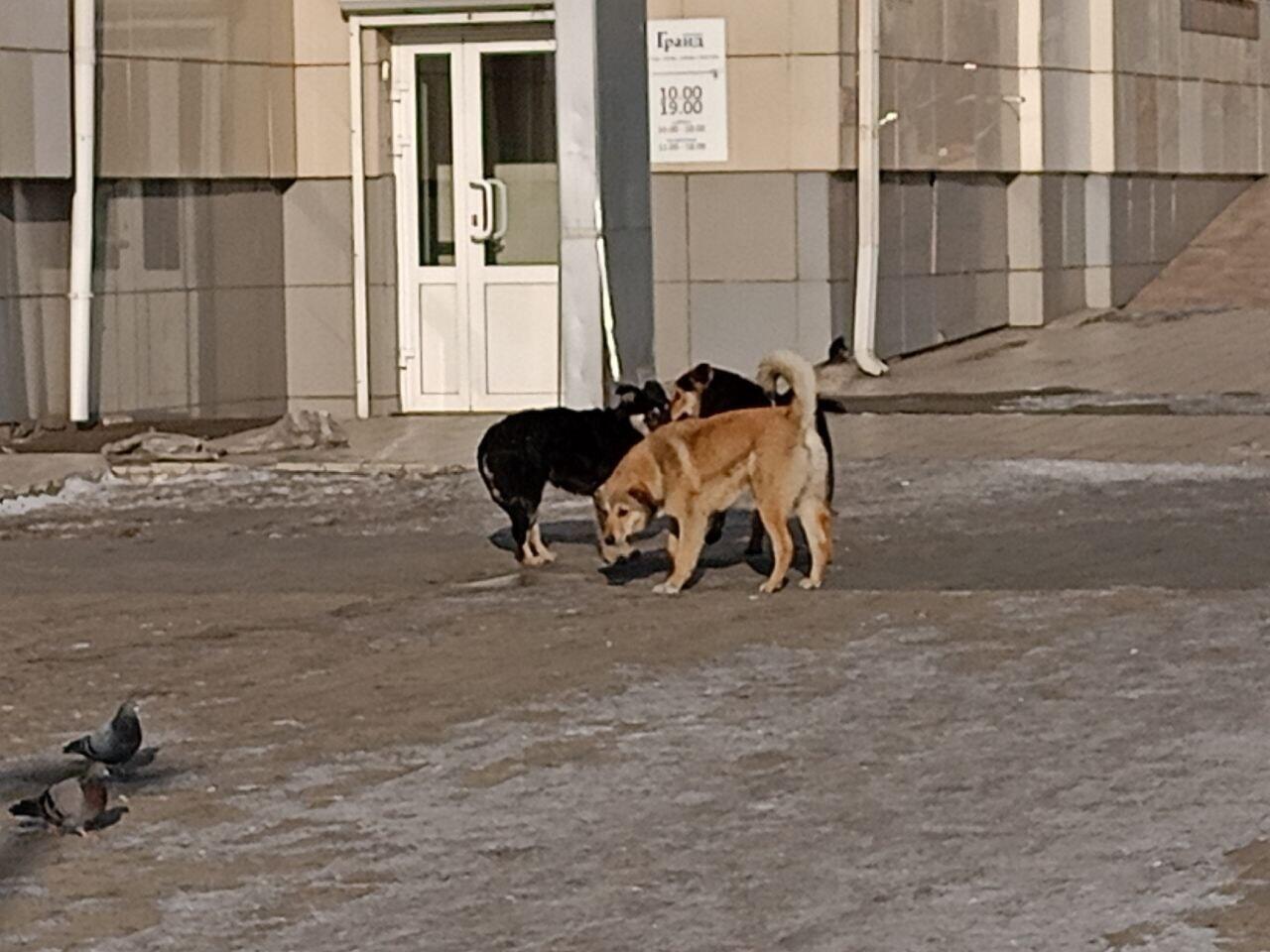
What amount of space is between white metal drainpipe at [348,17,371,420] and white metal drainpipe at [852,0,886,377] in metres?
3.27

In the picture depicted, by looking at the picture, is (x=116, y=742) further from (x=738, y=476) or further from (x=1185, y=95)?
(x=1185, y=95)

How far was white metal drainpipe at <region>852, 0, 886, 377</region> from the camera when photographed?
732 inches

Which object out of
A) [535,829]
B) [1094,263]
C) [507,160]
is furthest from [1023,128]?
[535,829]

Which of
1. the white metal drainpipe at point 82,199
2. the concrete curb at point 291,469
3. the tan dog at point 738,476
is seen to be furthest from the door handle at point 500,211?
the tan dog at point 738,476

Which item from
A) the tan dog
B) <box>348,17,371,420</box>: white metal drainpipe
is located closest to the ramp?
<box>348,17,371,420</box>: white metal drainpipe

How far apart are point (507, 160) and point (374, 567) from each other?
24.3ft

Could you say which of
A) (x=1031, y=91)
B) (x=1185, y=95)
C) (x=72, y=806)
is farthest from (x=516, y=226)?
(x=72, y=806)

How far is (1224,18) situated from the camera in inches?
999

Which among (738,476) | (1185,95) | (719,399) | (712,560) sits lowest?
(712,560)

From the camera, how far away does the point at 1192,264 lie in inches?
968

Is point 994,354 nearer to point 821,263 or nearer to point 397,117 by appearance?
point 821,263

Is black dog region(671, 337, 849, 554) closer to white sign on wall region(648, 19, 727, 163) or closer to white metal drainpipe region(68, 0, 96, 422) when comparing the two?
white metal drainpipe region(68, 0, 96, 422)

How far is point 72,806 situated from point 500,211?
11.8m

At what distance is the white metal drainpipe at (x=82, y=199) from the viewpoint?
54.1 ft
